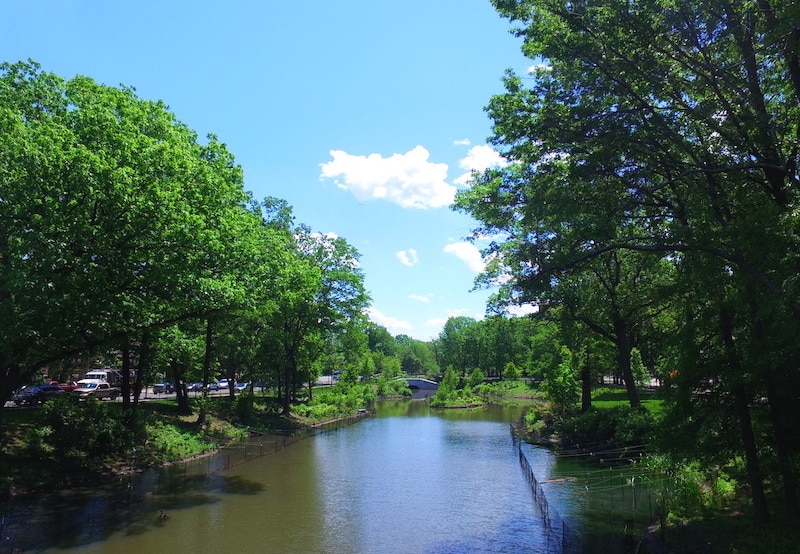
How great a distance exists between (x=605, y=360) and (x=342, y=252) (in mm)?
22490

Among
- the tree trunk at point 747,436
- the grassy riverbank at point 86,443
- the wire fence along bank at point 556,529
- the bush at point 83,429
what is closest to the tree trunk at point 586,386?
the wire fence along bank at point 556,529

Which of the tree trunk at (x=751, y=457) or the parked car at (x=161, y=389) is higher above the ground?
the parked car at (x=161, y=389)

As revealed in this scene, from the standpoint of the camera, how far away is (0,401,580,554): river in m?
15.5

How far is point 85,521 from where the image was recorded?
16.6m

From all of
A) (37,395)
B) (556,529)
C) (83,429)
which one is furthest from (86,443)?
(556,529)

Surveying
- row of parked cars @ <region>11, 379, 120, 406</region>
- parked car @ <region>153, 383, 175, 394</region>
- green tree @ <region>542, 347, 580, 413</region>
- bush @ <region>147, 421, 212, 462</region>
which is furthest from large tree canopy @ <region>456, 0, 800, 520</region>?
parked car @ <region>153, 383, 175, 394</region>

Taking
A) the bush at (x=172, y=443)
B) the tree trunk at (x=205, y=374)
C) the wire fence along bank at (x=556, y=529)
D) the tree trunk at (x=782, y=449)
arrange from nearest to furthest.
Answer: the tree trunk at (x=782, y=449), the wire fence along bank at (x=556, y=529), the bush at (x=172, y=443), the tree trunk at (x=205, y=374)

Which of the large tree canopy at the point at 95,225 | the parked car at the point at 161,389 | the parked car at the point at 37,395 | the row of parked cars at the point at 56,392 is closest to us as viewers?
the large tree canopy at the point at 95,225

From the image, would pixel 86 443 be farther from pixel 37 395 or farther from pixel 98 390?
pixel 98 390

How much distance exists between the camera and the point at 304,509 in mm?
19562

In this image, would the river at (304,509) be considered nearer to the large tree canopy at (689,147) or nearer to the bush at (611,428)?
the bush at (611,428)

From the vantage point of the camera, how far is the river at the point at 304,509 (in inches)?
609

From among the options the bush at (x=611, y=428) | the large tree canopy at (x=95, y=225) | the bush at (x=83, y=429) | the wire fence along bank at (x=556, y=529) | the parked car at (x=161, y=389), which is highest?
the large tree canopy at (x=95, y=225)

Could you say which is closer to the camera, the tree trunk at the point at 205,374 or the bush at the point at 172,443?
the bush at the point at 172,443
